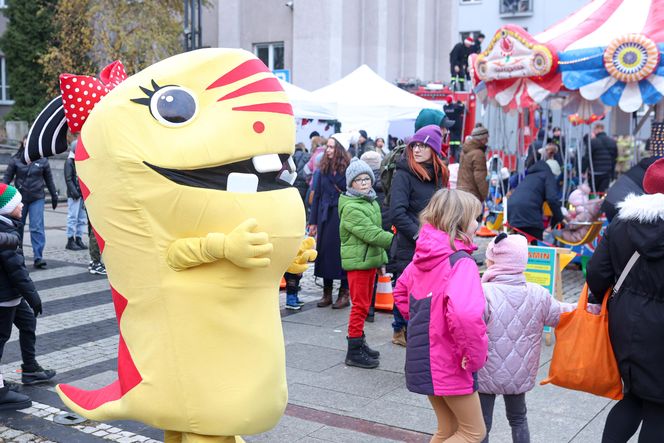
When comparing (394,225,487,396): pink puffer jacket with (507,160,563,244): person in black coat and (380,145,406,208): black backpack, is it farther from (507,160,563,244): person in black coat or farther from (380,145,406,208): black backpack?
(507,160,563,244): person in black coat

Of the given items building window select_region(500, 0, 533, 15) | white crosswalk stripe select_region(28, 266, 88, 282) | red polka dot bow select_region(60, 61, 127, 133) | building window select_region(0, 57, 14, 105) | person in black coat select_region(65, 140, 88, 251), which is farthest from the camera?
building window select_region(500, 0, 533, 15)

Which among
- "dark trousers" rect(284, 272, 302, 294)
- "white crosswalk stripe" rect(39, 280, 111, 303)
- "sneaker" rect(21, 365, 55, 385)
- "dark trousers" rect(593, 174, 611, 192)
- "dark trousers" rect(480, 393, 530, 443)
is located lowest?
"white crosswalk stripe" rect(39, 280, 111, 303)

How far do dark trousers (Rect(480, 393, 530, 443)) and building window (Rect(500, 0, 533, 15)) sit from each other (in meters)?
32.5

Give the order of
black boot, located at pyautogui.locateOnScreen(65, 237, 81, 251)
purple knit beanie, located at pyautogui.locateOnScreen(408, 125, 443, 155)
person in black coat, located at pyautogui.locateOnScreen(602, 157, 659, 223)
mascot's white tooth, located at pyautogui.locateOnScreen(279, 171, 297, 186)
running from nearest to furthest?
mascot's white tooth, located at pyautogui.locateOnScreen(279, 171, 297, 186) → purple knit beanie, located at pyautogui.locateOnScreen(408, 125, 443, 155) → person in black coat, located at pyautogui.locateOnScreen(602, 157, 659, 223) → black boot, located at pyautogui.locateOnScreen(65, 237, 81, 251)

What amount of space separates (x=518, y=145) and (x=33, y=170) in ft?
24.5

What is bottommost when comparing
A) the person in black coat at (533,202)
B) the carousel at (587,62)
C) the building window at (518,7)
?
the person in black coat at (533,202)

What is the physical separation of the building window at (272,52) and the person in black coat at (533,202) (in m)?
19.8

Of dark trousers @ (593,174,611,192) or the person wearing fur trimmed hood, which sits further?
dark trousers @ (593,174,611,192)

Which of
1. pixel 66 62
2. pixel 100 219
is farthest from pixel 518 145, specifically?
pixel 66 62

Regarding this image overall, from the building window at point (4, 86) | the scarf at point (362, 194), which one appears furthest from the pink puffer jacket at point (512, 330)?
the building window at point (4, 86)

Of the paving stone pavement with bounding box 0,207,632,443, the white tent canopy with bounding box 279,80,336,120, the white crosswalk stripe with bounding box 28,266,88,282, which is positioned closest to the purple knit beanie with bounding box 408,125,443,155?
the paving stone pavement with bounding box 0,207,632,443

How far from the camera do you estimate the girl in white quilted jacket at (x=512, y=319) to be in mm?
4074

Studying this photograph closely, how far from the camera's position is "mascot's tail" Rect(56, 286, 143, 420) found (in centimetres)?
356

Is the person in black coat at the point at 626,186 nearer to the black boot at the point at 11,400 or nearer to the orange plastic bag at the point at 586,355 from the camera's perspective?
the orange plastic bag at the point at 586,355
